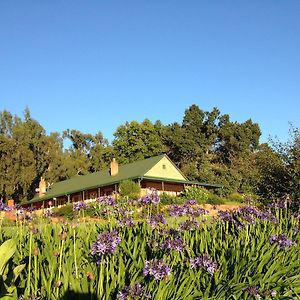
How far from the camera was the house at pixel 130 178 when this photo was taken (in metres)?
38.8

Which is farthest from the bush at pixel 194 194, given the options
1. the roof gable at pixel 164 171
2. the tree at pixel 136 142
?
the tree at pixel 136 142

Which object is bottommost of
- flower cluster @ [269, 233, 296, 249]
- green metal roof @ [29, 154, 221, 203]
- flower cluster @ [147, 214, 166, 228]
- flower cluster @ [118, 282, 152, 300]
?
flower cluster @ [118, 282, 152, 300]

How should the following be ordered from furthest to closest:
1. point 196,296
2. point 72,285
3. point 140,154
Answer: point 140,154
point 196,296
point 72,285

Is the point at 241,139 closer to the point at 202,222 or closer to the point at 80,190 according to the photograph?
the point at 80,190

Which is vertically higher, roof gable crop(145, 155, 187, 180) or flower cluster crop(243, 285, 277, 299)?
roof gable crop(145, 155, 187, 180)

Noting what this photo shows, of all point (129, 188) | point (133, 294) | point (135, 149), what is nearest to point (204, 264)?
point (133, 294)

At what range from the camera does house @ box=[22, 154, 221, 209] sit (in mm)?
38812

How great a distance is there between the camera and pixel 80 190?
137 feet

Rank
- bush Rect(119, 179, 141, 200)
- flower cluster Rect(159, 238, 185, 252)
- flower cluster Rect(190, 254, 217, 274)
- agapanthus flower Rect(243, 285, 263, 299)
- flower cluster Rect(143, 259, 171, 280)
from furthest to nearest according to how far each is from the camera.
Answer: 1. bush Rect(119, 179, 141, 200)
2. flower cluster Rect(159, 238, 185, 252)
3. flower cluster Rect(190, 254, 217, 274)
4. agapanthus flower Rect(243, 285, 263, 299)
5. flower cluster Rect(143, 259, 171, 280)

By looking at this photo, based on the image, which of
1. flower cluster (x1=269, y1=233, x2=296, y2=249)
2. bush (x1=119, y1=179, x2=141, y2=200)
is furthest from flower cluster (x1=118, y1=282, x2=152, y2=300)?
bush (x1=119, y1=179, x2=141, y2=200)

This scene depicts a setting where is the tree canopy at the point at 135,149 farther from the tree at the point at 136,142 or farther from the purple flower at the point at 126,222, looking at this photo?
the purple flower at the point at 126,222

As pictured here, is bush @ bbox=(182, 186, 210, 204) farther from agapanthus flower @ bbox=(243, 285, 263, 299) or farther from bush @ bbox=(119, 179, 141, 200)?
agapanthus flower @ bbox=(243, 285, 263, 299)

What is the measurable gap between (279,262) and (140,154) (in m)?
58.0

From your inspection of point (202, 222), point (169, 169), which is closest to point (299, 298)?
point (202, 222)
